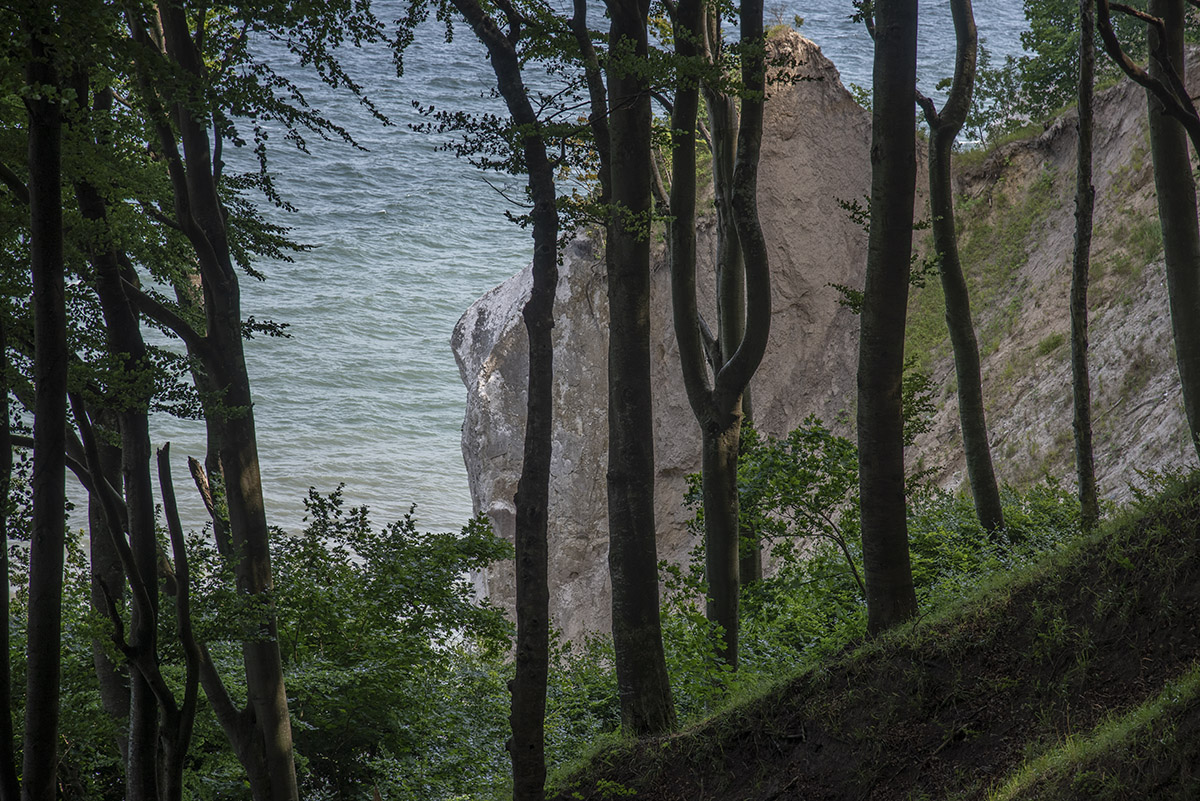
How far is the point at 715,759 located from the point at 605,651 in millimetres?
4920

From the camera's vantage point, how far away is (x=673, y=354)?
21281mm

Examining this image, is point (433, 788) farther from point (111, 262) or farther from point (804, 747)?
point (111, 262)

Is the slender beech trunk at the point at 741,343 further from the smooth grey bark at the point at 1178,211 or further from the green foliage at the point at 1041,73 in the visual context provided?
the green foliage at the point at 1041,73

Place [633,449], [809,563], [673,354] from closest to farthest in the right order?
[633,449] < [809,563] < [673,354]

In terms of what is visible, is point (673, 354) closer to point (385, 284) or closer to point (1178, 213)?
point (1178, 213)

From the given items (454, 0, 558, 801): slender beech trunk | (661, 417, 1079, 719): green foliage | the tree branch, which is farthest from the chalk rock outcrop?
(454, 0, 558, 801): slender beech trunk

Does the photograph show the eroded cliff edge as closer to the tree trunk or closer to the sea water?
the tree trunk

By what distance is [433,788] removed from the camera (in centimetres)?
816

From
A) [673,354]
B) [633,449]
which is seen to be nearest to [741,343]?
[633,449]

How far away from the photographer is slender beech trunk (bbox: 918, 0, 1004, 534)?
9562 mm

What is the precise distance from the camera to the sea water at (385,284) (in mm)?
38906

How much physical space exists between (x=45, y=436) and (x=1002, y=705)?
5670mm

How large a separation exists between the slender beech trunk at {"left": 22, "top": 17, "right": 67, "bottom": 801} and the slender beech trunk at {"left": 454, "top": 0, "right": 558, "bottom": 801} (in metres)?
2.60

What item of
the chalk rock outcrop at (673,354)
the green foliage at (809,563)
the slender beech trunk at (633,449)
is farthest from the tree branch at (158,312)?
the chalk rock outcrop at (673,354)
